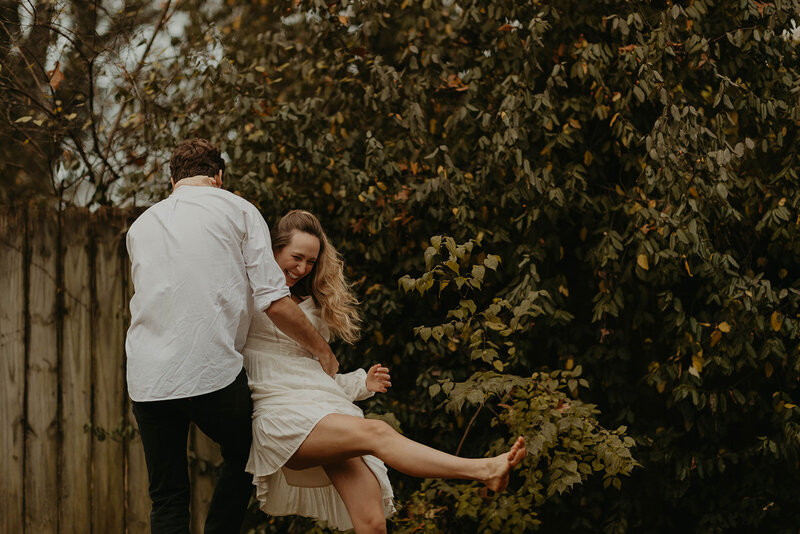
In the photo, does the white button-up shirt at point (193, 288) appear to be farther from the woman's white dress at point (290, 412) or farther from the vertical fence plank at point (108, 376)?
the vertical fence plank at point (108, 376)

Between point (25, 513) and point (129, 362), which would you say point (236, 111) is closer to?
point (129, 362)

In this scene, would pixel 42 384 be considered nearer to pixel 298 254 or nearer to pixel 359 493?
pixel 298 254

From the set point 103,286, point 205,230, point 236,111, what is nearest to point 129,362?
point 205,230

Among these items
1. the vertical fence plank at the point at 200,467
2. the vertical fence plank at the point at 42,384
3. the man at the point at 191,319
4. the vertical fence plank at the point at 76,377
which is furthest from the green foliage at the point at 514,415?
the vertical fence plank at the point at 42,384

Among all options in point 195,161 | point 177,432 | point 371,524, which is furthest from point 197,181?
point 371,524

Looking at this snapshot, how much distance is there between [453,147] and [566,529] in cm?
192

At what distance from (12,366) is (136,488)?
0.80m

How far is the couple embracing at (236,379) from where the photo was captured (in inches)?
98.2

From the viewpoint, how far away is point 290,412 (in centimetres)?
265

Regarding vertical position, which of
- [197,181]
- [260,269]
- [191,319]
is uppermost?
[197,181]

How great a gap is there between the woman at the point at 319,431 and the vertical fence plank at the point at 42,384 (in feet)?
4.30

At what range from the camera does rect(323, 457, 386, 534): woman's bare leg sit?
8.71 ft

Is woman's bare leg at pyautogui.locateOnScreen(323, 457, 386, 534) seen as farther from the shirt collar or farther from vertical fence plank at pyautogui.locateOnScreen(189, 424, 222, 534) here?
vertical fence plank at pyautogui.locateOnScreen(189, 424, 222, 534)

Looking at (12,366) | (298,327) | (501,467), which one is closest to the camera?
(501,467)
